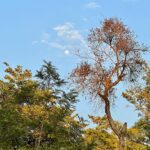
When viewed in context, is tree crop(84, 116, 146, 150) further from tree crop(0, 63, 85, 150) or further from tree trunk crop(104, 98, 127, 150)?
tree trunk crop(104, 98, 127, 150)

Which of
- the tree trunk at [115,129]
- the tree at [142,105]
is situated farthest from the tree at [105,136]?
the tree trunk at [115,129]

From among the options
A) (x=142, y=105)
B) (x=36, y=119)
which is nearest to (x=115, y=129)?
(x=36, y=119)

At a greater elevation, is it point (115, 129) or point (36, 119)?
point (36, 119)

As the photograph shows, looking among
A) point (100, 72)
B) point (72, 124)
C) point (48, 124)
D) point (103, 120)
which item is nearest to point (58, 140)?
point (48, 124)

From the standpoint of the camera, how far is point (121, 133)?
2131 centimetres

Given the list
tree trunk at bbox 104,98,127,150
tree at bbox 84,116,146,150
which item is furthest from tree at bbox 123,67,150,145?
tree trunk at bbox 104,98,127,150

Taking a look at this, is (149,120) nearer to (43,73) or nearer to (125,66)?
(43,73)

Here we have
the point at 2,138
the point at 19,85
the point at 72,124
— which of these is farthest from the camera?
the point at 19,85

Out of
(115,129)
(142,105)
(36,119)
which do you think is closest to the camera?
(115,129)

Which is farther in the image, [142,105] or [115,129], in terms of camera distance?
[142,105]

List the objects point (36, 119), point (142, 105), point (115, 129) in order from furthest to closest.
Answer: point (142, 105) < point (36, 119) < point (115, 129)

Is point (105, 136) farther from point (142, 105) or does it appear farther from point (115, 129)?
point (115, 129)

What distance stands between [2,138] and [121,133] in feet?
36.0

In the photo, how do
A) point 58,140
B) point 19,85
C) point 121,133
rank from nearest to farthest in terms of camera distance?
point 121,133 < point 58,140 < point 19,85
